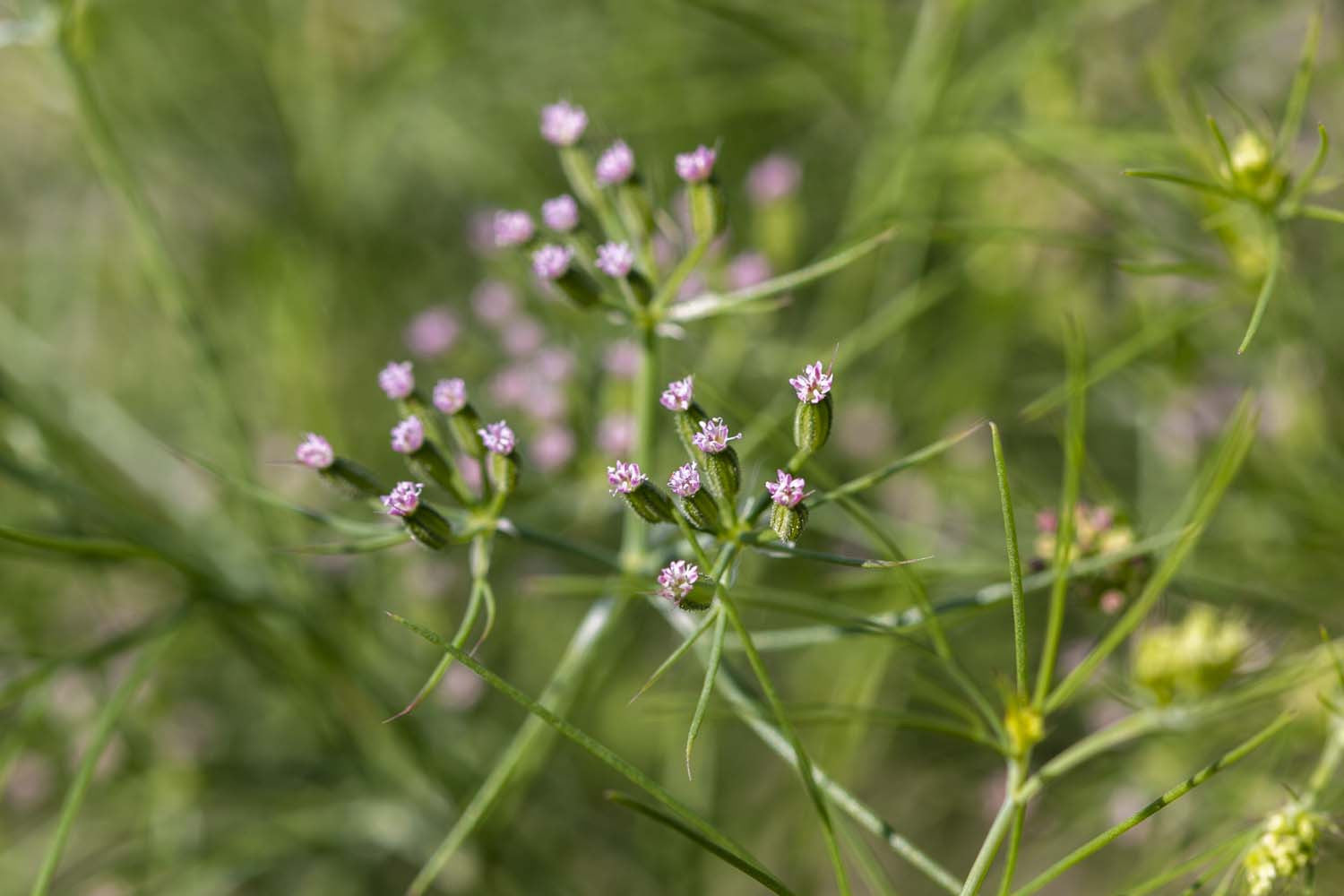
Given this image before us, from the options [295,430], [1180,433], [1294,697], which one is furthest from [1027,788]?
[295,430]

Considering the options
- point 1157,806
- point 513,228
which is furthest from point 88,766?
point 1157,806

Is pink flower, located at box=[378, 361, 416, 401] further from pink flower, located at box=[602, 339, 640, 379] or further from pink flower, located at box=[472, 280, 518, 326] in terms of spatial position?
pink flower, located at box=[472, 280, 518, 326]

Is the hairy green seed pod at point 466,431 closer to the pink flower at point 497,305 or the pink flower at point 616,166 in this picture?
the pink flower at point 616,166

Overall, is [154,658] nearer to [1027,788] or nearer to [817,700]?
[1027,788]

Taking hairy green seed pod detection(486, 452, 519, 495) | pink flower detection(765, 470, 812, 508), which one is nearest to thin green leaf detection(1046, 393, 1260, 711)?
pink flower detection(765, 470, 812, 508)

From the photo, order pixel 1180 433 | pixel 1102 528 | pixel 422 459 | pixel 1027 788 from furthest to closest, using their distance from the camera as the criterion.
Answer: pixel 1180 433 → pixel 1102 528 → pixel 422 459 → pixel 1027 788

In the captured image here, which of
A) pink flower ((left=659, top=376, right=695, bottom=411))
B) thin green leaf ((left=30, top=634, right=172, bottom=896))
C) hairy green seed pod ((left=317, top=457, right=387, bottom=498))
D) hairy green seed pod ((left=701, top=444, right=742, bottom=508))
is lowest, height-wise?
thin green leaf ((left=30, top=634, right=172, bottom=896))
